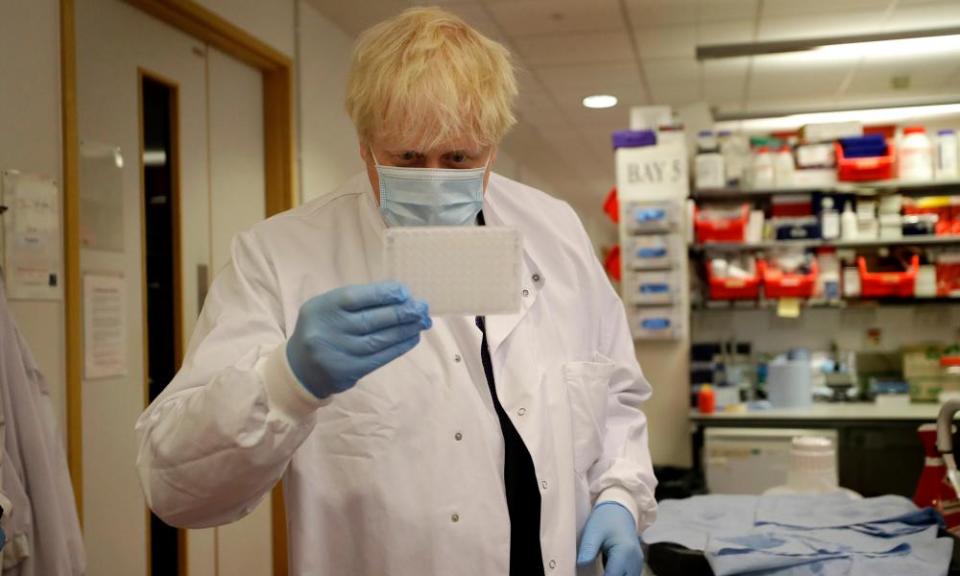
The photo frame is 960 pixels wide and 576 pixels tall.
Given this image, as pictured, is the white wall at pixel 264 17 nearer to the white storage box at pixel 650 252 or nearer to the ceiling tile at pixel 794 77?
the white storage box at pixel 650 252

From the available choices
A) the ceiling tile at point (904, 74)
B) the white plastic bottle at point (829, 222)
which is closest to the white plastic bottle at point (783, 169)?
the white plastic bottle at point (829, 222)

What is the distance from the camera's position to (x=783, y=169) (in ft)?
A: 15.0

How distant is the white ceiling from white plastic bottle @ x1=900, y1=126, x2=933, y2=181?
30cm

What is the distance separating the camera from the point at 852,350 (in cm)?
484

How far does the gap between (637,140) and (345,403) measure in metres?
3.44

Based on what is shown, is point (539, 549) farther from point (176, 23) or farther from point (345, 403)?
point (176, 23)

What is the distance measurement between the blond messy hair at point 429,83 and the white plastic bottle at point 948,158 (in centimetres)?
391

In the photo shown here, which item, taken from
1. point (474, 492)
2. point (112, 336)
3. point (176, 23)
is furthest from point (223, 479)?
point (176, 23)

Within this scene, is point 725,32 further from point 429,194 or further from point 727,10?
point 429,194

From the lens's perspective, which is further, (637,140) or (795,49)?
(637,140)

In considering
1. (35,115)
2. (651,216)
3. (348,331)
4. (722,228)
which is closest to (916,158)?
(722,228)

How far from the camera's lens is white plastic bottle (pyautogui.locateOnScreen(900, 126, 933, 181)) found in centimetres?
453

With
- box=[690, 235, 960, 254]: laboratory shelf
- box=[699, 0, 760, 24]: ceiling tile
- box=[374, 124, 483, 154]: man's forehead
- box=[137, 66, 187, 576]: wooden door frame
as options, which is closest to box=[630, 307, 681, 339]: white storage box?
box=[690, 235, 960, 254]: laboratory shelf

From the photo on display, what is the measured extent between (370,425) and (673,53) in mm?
4501
